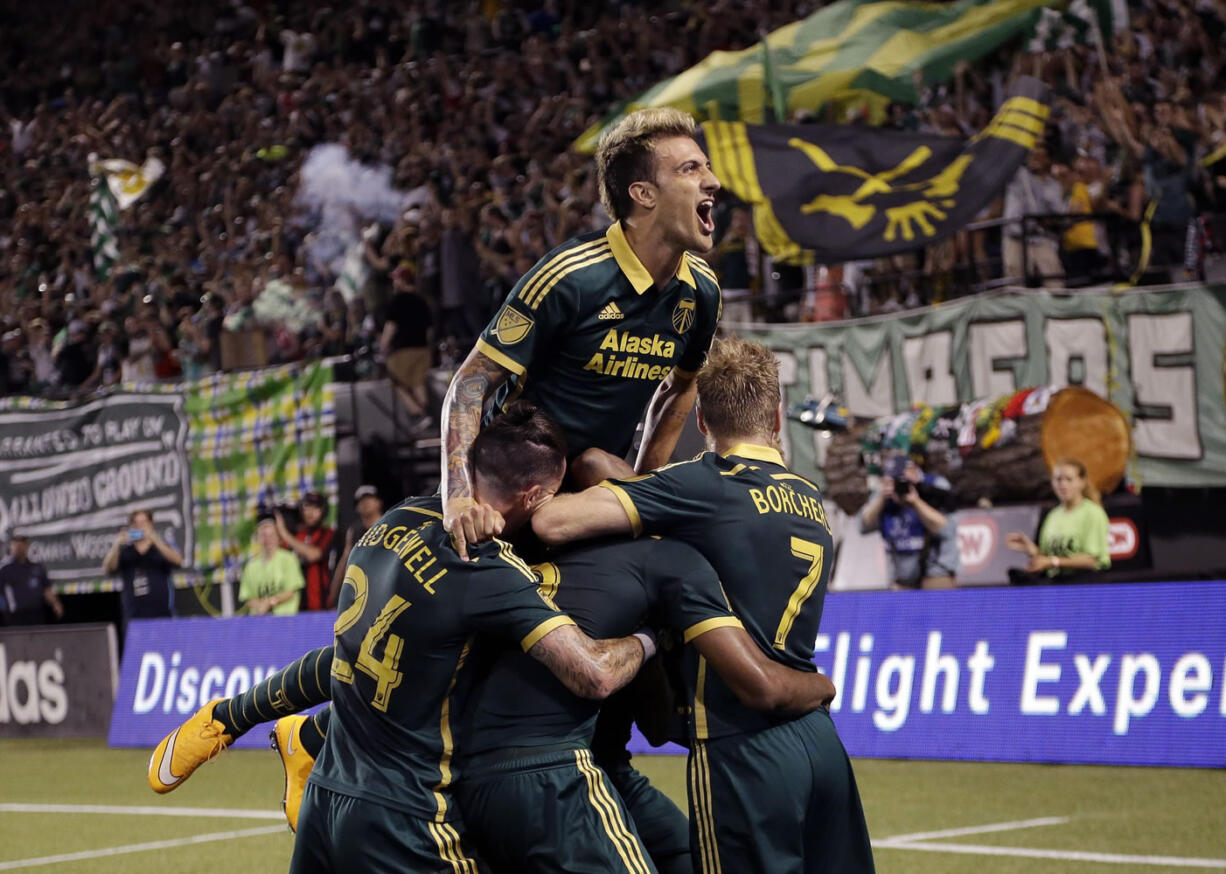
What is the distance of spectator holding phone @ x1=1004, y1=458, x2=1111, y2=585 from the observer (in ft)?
40.2

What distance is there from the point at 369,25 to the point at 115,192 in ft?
16.3

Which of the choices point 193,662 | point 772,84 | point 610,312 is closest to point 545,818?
point 610,312

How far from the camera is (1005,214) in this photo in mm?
14516

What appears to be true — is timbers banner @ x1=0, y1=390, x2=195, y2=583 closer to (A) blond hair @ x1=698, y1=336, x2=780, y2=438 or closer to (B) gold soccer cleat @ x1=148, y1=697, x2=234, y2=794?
(B) gold soccer cleat @ x1=148, y1=697, x2=234, y2=794

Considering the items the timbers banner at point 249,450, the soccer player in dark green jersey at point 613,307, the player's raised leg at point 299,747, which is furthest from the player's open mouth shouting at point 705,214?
the timbers banner at point 249,450

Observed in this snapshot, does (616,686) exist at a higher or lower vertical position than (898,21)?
lower

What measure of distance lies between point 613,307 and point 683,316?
333mm

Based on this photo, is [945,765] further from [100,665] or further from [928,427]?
[100,665]

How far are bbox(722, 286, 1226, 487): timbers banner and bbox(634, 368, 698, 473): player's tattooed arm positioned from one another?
7558 millimetres

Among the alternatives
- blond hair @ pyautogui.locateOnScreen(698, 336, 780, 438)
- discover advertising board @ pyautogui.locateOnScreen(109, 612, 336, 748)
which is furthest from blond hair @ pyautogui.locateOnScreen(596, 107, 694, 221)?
discover advertising board @ pyautogui.locateOnScreen(109, 612, 336, 748)

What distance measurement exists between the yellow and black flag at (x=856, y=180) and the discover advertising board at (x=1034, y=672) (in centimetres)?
373

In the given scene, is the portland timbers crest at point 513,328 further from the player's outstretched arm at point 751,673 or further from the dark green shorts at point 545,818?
the dark green shorts at point 545,818

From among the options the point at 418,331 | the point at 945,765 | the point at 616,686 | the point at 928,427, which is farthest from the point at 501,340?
the point at 418,331

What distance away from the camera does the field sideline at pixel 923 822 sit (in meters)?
8.08
